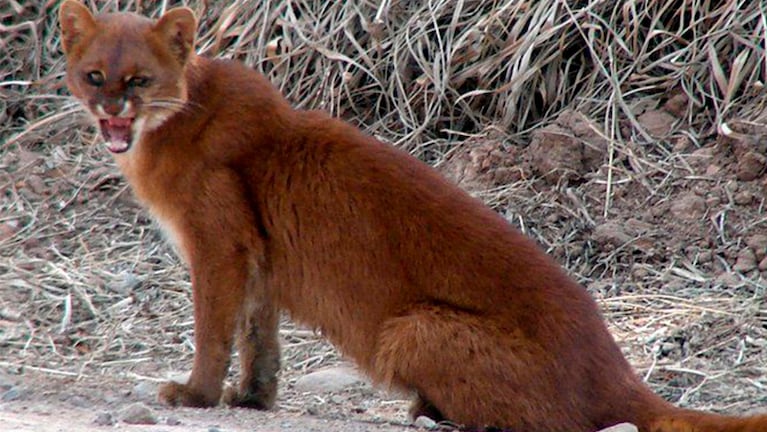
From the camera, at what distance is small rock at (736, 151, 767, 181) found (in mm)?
7469

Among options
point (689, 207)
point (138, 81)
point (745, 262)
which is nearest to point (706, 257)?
point (745, 262)

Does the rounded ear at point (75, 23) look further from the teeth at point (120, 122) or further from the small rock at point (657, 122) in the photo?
the small rock at point (657, 122)

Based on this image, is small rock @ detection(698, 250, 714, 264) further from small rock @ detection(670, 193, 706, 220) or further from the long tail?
the long tail

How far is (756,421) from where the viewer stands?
4988mm

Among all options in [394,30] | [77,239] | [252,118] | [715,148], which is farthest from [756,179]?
[77,239]

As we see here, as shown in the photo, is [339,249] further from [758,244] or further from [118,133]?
[758,244]

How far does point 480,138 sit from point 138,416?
11.9 feet

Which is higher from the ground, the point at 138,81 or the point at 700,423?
the point at 138,81

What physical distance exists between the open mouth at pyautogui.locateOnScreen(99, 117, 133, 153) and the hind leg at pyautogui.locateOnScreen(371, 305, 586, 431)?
136cm

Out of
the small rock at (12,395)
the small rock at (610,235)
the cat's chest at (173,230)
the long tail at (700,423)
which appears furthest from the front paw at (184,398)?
the small rock at (610,235)

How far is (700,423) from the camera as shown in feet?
16.9

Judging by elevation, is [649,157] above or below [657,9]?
below

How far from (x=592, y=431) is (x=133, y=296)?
321 centimetres

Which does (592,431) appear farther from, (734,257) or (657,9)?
(657,9)
